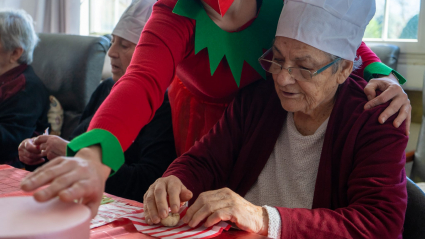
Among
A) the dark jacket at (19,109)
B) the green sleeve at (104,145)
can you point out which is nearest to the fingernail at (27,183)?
the green sleeve at (104,145)

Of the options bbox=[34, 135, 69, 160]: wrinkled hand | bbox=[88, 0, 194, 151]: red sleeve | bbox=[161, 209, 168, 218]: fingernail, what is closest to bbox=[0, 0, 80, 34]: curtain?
bbox=[34, 135, 69, 160]: wrinkled hand

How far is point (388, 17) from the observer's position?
2664 mm

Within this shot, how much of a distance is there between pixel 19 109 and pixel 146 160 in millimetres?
1045

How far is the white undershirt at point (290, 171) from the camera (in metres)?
1.20

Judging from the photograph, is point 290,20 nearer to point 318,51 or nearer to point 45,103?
point 318,51

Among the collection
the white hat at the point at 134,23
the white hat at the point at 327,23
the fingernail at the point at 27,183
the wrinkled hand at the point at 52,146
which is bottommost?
the wrinkled hand at the point at 52,146

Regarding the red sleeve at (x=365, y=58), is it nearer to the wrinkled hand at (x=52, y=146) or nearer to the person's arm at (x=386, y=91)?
the person's arm at (x=386, y=91)

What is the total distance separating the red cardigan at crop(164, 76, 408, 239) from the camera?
95 cm

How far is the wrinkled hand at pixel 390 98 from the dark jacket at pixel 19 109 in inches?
72.5

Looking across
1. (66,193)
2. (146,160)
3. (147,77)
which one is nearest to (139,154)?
(146,160)

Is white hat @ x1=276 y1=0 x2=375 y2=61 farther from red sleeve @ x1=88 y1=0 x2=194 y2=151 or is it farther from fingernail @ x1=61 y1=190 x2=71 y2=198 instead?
fingernail @ x1=61 y1=190 x2=71 y2=198

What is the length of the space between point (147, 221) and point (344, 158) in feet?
1.71

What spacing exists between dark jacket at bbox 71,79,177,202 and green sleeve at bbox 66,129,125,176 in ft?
2.84

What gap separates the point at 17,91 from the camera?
93.0 inches
